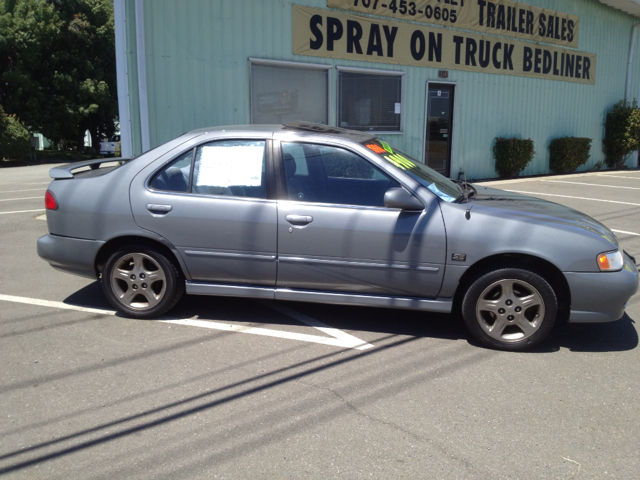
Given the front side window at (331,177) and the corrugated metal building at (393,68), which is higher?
the corrugated metal building at (393,68)

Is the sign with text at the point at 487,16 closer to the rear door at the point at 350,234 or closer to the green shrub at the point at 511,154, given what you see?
the green shrub at the point at 511,154

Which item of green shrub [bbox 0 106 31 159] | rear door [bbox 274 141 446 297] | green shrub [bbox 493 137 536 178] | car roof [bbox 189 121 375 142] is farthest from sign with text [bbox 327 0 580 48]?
green shrub [bbox 0 106 31 159]

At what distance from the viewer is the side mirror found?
164 inches

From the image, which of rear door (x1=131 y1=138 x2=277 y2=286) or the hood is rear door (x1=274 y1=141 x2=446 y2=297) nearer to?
rear door (x1=131 y1=138 x2=277 y2=286)

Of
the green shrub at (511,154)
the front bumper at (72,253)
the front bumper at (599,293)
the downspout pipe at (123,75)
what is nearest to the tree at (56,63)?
the downspout pipe at (123,75)

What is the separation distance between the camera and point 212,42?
986 cm

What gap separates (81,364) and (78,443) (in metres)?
1.03

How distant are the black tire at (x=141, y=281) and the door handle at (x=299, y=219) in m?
1.07

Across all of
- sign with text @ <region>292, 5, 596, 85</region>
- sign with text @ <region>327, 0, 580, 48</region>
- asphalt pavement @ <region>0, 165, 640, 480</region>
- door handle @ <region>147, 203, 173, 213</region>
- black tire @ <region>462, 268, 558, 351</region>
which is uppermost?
sign with text @ <region>327, 0, 580, 48</region>

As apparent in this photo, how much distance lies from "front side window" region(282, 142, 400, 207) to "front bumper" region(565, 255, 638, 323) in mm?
1509

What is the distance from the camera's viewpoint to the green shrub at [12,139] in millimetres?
24484

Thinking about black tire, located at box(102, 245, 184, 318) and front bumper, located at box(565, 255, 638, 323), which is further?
black tire, located at box(102, 245, 184, 318)

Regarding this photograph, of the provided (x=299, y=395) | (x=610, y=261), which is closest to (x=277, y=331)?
(x=299, y=395)

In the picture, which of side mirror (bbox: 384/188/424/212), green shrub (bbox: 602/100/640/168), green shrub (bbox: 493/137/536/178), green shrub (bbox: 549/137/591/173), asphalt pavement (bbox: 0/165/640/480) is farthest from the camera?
green shrub (bbox: 602/100/640/168)
